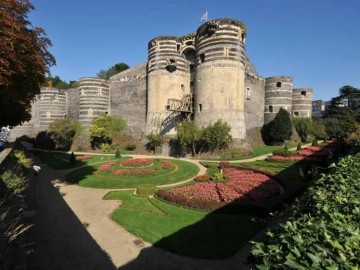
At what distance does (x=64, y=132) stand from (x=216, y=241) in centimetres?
3735

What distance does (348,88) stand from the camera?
5712 cm

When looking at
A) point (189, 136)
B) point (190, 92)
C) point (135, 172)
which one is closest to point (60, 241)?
point (135, 172)

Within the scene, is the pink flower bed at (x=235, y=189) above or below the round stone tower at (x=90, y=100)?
below

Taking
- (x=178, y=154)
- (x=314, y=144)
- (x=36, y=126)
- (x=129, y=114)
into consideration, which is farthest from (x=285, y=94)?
(x=36, y=126)

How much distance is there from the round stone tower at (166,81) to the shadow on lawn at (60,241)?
2240 centimetres

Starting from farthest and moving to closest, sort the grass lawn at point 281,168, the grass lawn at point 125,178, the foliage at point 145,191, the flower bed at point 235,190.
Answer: the grass lawn at point 125,178 < the grass lawn at point 281,168 < the foliage at point 145,191 < the flower bed at point 235,190

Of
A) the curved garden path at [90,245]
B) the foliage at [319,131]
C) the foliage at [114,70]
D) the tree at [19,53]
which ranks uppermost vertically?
the foliage at [114,70]

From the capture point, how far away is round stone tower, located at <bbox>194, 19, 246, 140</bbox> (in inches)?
1164

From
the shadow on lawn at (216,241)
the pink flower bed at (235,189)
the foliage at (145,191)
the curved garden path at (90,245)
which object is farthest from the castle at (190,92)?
the shadow on lawn at (216,241)

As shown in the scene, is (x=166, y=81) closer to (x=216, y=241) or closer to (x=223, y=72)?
(x=223, y=72)

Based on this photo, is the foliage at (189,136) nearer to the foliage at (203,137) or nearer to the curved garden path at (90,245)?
the foliage at (203,137)

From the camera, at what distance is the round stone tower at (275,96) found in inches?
1641

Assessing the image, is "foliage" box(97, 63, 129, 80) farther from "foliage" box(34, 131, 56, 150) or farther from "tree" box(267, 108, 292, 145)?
"tree" box(267, 108, 292, 145)

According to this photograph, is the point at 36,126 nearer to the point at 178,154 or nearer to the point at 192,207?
the point at 178,154
